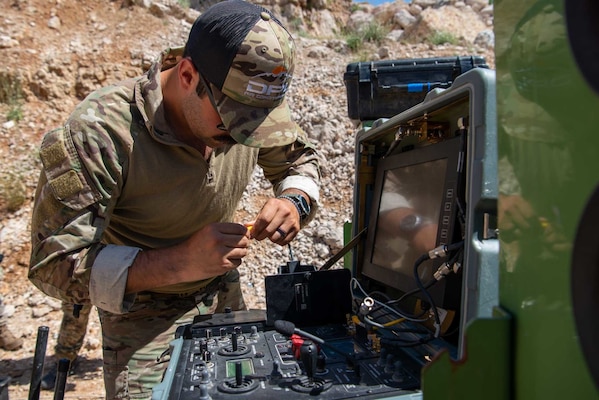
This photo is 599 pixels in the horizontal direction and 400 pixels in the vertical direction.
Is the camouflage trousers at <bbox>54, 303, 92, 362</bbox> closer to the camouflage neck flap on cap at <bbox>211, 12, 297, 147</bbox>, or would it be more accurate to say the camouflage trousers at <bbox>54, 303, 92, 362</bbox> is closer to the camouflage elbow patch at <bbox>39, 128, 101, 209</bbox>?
the camouflage elbow patch at <bbox>39, 128, 101, 209</bbox>

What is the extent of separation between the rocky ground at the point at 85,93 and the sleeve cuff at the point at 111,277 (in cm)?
324

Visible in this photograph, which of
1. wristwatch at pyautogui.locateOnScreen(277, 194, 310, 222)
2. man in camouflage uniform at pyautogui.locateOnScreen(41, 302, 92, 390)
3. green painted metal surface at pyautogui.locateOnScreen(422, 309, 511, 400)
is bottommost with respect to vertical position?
man in camouflage uniform at pyautogui.locateOnScreen(41, 302, 92, 390)

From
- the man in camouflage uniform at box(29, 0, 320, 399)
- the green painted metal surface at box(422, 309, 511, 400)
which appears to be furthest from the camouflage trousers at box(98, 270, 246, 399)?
the green painted metal surface at box(422, 309, 511, 400)

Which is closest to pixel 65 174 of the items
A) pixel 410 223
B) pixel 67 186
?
pixel 67 186

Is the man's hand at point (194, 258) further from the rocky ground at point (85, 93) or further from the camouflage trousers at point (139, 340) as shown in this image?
the rocky ground at point (85, 93)

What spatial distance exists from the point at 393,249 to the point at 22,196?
6551 millimetres

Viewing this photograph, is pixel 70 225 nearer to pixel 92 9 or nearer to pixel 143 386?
pixel 143 386

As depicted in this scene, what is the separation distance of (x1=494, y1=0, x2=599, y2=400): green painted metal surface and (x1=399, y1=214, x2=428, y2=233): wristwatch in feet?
2.91

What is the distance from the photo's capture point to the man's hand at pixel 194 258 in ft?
5.62

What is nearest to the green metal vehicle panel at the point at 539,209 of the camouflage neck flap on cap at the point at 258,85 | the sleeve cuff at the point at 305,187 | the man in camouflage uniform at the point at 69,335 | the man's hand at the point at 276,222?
the camouflage neck flap on cap at the point at 258,85

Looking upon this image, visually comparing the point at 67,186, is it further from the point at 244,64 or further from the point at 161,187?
the point at 244,64

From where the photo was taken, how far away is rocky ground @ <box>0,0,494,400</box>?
569 cm

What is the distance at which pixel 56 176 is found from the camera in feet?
5.77

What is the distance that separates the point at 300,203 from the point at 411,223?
1.90 ft
